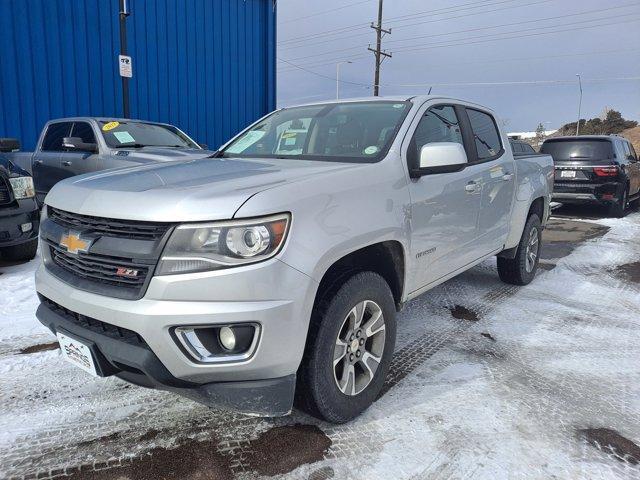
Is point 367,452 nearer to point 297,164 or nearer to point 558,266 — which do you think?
point 297,164

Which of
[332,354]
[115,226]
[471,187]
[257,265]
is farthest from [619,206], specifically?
[115,226]

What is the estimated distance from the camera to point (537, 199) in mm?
5012

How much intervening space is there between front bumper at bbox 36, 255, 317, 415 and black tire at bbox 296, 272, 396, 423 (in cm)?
14

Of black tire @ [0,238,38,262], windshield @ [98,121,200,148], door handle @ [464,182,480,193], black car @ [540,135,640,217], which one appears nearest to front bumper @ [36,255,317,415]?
door handle @ [464,182,480,193]

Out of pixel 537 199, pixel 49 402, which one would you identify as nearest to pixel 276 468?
pixel 49 402

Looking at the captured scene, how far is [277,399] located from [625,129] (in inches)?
1856

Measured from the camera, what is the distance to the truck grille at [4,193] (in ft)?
16.0

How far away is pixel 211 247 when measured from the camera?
191 centimetres

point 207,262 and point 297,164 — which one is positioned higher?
point 297,164

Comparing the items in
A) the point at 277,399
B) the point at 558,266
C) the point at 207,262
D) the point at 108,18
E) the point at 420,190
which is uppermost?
the point at 108,18

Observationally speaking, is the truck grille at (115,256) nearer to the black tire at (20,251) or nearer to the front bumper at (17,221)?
the front bumper at (17,221)

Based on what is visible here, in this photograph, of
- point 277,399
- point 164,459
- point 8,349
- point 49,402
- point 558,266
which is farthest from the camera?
point 558,266

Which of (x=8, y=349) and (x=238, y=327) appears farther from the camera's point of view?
(x=8, y=349)

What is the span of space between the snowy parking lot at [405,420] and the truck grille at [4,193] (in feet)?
4.97
